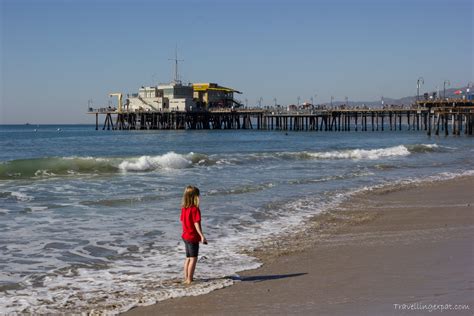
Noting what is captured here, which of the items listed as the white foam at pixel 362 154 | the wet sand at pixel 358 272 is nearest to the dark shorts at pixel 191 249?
the wet sand at pixel 358 272

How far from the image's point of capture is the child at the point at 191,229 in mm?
6824

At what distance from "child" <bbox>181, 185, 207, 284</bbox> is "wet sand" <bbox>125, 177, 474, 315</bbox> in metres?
0.56

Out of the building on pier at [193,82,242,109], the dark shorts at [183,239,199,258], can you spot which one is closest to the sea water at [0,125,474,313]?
the dark shorts at [183,239,199,258]

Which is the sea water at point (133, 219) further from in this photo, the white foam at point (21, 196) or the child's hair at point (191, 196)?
the child's hair at point (191, 196)

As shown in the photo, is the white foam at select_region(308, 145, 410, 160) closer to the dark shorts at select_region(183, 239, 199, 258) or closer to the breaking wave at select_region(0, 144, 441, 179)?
the breaking wave at select_region(0, 144, 441, 179)

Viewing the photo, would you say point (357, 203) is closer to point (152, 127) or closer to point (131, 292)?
point (131, 292)

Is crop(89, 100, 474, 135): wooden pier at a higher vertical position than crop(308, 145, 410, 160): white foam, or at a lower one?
higher

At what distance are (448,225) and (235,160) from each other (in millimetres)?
19149

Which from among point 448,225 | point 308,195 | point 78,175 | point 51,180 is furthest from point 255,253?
point 78,175

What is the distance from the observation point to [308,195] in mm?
15406

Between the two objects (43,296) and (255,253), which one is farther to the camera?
(255,253)

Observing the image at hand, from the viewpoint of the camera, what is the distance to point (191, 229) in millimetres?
6898

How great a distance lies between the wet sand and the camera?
5.73 m

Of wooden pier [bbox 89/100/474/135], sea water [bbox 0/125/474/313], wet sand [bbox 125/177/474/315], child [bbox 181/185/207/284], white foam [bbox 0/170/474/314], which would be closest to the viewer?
wet sand [bbox 125/177/474/315]
